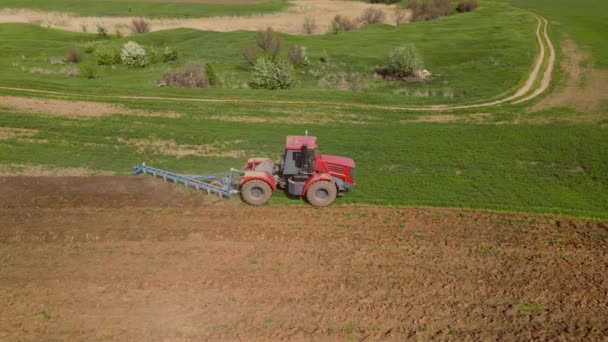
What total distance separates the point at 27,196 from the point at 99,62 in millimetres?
28319

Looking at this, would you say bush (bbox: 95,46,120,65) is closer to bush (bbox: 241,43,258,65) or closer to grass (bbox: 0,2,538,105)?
grass (bbox: 0,2,538,105)

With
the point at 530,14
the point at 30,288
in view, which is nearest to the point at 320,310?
the point at 30,288

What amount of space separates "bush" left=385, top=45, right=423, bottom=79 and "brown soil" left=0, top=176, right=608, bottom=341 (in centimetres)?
2295

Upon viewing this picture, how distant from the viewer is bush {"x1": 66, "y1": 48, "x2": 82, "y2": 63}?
4203 cm

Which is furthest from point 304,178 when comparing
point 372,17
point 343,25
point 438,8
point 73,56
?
point 438,8

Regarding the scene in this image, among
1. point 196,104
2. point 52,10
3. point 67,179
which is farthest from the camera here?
point 52,10

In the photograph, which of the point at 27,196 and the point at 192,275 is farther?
the point at 27,196

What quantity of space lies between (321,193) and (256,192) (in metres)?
2.28

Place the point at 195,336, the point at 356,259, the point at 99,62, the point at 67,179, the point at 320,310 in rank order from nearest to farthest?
the point at 195,336, the point at 320,310, the point at 356,259, the point at 67,179, the point at 99,62

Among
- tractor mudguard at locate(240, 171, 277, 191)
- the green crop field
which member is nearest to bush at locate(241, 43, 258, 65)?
the green crop field

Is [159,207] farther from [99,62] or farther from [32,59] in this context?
[32,59]

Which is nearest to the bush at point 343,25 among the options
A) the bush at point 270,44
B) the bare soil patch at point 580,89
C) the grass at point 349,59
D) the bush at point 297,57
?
the grass at point 349,59

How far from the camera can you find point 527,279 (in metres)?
12.4

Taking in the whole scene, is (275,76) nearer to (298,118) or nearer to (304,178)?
(298,118)
